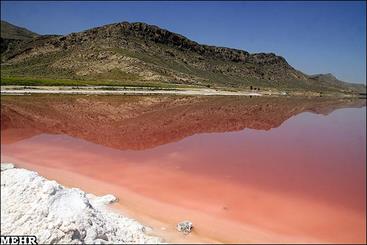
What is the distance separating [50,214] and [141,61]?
74797 mm

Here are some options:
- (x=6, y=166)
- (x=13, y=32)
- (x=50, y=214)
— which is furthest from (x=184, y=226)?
(x=13, y=32)

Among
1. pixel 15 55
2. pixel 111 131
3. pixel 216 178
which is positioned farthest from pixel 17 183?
pixel 15 55

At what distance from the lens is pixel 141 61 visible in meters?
77.9

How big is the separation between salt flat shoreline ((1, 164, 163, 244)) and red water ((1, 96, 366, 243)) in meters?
0.51

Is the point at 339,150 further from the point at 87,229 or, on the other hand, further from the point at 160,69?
the point at 160,69

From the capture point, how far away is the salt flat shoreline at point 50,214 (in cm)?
452

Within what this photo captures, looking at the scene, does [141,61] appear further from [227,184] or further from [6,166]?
[6,166]

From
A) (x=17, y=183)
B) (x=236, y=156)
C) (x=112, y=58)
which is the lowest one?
(x=236, y=156)

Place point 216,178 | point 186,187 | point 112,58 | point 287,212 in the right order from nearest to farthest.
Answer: point 287,212 < point 186,187 < point 216,178 < point 112,58

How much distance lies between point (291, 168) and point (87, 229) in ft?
26.1

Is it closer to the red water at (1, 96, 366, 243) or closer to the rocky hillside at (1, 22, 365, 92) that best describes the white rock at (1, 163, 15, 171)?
the red water at (1, 96, 366, 243)

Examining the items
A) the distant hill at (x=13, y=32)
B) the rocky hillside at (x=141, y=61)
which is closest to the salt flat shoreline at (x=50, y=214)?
the rocky hillside at (x=141, y=61)

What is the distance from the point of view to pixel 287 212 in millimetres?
6758

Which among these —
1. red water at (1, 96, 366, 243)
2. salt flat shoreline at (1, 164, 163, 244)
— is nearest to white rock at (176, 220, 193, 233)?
red water at (1, 96, 366, 243)
